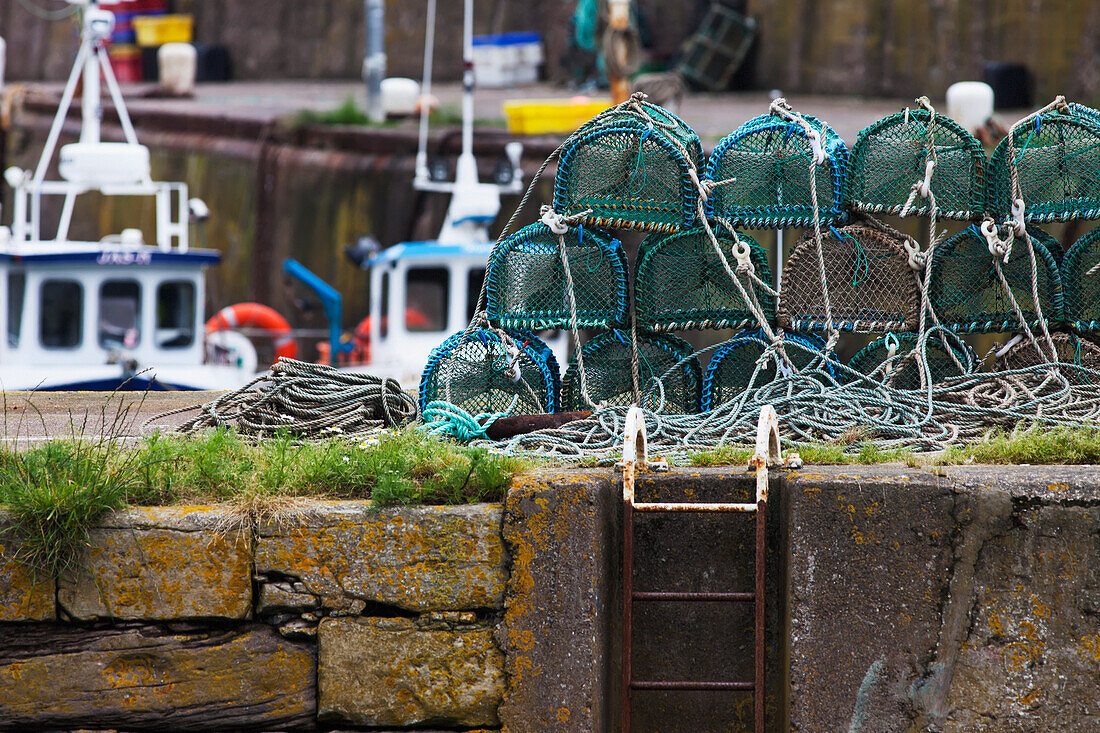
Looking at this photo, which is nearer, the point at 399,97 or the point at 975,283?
the point at 975,283

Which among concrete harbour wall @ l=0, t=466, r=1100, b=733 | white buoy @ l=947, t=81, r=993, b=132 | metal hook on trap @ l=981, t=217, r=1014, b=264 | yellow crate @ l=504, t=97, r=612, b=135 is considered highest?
yellow crate @ l=504, t=97, r=612, b=135

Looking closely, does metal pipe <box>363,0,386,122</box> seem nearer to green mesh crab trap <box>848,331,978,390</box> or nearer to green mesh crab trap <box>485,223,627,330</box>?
green mesh crab trap <box>485,223,627,330</box>

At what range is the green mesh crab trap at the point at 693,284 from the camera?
19.0ft

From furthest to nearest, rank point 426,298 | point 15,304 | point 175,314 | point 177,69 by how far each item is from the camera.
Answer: point 177,69 < point 426,298 < point 175,314 < point 15,304

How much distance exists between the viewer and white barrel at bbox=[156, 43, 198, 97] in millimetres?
24734

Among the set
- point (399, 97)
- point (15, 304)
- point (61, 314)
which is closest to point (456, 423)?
point (61, 314)

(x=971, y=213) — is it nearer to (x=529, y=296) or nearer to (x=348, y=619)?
(x=529, y=296)

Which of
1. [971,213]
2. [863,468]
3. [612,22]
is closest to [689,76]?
[612,22]

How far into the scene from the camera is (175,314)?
13.0 meters

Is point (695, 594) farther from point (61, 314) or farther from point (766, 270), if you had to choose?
point (61, 314)

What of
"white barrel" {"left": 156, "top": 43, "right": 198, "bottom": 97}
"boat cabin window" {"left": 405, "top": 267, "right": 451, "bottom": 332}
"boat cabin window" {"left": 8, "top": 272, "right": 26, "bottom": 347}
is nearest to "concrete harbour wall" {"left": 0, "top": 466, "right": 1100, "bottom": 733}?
"boat cabin window" {"left": 8, "top": 272, "right": 26, "bottom": 347}

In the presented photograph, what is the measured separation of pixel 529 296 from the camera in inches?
228

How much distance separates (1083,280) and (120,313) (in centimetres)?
907

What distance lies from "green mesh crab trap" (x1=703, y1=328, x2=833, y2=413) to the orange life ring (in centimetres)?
975
